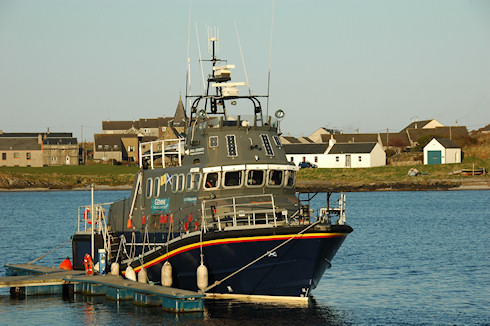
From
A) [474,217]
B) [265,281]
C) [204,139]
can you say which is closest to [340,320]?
[265,281]

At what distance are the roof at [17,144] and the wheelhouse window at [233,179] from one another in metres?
135

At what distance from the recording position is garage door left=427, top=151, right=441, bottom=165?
12369 centimetres

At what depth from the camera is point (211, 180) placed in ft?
88.3

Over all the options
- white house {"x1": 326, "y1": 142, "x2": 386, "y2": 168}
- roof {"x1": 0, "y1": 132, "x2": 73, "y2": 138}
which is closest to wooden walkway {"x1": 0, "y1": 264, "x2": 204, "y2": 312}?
white house {"x1": 326, "y1": 142, "x2": 386, "y2": 168}

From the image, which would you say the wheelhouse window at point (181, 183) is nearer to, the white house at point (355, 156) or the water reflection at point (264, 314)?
the water reflection at point (264, 314)

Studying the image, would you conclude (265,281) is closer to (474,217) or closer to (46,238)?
(46,238)

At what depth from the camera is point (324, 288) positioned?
30812mm

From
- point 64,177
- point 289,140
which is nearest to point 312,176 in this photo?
point 289,140

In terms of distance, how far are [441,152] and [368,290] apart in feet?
317

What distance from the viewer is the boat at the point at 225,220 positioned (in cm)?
A: 2470

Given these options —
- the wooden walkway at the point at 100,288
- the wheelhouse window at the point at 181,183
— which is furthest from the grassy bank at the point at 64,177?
the wheelhouse window at the point at 181,183

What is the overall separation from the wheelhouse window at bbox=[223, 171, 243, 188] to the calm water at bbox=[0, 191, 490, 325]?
407 centimetres

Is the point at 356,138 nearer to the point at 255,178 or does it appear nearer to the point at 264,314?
the point at 255,178

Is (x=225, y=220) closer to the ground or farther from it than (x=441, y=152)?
closer to the ground
